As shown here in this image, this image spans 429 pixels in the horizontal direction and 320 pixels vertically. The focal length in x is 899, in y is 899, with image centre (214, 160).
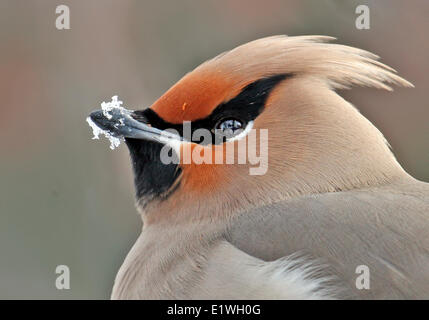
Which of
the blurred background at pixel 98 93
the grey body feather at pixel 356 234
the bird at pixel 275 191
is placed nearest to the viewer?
the grey body feather at pixel 356 234

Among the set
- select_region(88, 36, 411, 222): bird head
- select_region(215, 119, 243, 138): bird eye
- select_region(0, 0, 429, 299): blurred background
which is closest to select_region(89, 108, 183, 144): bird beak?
select_region(88, 36, 411, 222): bird head

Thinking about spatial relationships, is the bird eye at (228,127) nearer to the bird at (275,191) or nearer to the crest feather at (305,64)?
the bird at (275,191)

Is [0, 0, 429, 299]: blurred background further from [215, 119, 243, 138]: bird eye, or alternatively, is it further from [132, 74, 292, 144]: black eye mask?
[215, 119, 243, 138]: bird eye

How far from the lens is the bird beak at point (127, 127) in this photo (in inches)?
168

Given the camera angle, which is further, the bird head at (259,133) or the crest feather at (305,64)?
the crest feather at (305,64)

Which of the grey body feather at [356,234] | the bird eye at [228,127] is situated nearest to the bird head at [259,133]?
the bird eye at [228,127]

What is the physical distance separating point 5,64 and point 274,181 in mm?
3626

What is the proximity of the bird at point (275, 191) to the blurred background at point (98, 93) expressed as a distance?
5.36ft

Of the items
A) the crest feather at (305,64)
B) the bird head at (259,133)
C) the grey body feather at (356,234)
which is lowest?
the grey body feather at (356,234)

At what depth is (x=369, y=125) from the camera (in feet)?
14.0

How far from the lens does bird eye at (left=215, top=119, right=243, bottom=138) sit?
4156 mm
